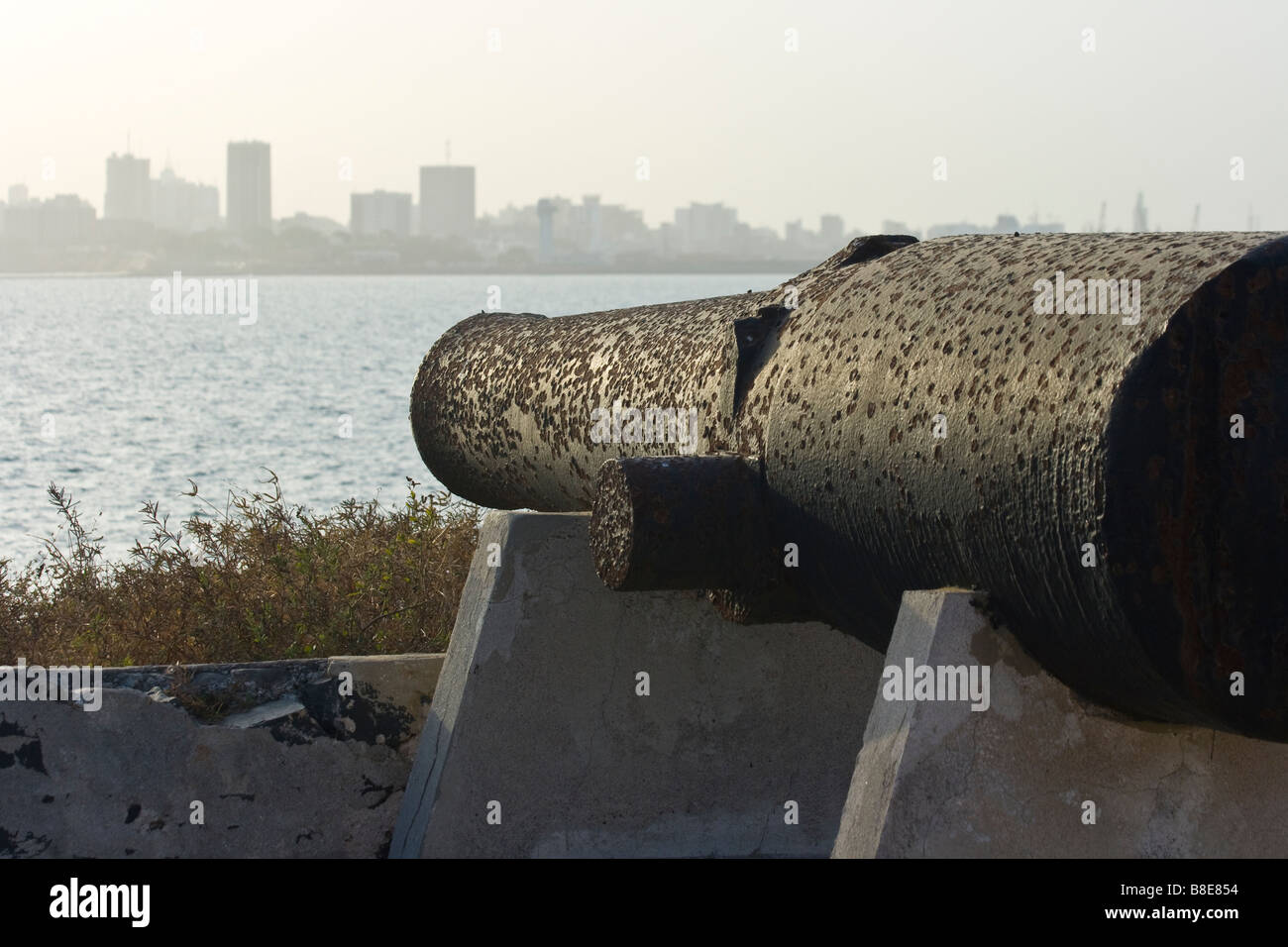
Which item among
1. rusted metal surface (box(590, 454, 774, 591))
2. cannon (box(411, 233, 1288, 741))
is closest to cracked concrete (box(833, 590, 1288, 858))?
cannon (box(411, 233, 1288, 741))

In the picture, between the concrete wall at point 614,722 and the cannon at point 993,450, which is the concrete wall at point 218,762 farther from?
the cannon at point 993,450

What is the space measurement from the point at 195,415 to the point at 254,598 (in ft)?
92.2

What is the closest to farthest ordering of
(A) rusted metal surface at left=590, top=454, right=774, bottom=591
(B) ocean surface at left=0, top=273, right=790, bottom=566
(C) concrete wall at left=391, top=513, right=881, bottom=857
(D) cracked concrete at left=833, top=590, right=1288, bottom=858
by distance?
(D) cracked concrete at left=833, top=590, right=1288, bottom=858, (A) rusted metal surface at left=590, top=454, right=774, bottom=591, (C) concrete wall at left=391, top=513, right=881, bottom=857, (B) ocean surface at left=0, top=273, right=790, bottom=566

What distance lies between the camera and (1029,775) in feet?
11.4

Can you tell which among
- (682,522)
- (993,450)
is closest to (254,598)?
(682,522)

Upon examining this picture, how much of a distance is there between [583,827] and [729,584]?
3.50 feet

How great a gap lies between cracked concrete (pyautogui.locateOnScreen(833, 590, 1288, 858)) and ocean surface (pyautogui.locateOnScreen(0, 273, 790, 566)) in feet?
8.50

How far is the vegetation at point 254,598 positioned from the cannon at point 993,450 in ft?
6.77

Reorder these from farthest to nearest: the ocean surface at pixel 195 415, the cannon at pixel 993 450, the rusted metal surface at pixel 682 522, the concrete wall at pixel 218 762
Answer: the ocean surface at pixel 195 415 < the concrete wall at pixel 218 762 < the rusted metal surface at pixel 682 522 < the cannon at pixel 993 450

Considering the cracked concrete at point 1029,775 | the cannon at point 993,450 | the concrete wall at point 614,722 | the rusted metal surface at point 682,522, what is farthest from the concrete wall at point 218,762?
the cracked concrete at point 1029,775

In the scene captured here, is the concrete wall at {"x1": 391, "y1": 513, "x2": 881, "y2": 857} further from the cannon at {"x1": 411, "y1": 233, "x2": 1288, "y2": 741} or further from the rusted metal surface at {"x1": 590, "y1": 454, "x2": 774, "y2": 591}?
the rusted metal surface at {"x1": 590, "y1": 454, "x2": 774, "y2": 591}

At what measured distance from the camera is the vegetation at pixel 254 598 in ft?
21.3

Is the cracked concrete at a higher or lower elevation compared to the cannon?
lower

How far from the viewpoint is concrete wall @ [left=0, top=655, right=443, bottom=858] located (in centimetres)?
489
